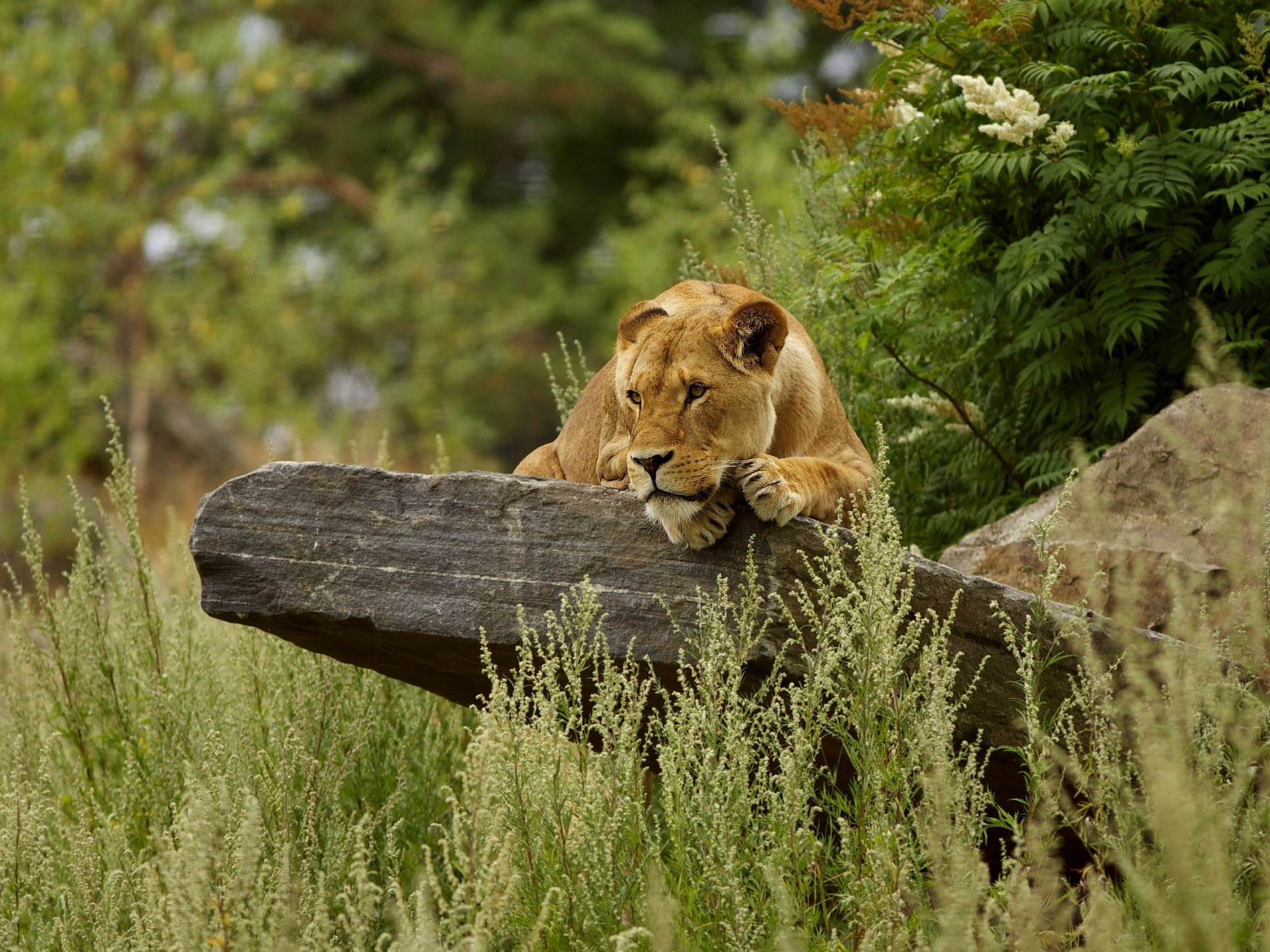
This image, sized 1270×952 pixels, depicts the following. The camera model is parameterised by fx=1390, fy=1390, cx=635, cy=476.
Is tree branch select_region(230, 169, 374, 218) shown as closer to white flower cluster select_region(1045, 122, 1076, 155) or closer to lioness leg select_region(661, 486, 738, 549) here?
white flower cluster select_region(1045, 122, 1076, 155)

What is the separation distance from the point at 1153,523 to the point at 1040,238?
50.2 inches

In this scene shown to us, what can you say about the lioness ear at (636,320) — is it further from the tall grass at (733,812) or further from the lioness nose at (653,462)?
the tall grass at (733,812)

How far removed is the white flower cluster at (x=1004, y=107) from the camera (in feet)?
18.1

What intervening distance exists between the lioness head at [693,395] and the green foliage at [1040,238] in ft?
4.56

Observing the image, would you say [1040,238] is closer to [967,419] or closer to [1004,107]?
[1004,107]

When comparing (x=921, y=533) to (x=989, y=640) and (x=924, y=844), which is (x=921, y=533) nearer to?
(x=989, y=640)

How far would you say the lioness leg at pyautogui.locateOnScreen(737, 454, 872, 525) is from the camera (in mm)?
4441

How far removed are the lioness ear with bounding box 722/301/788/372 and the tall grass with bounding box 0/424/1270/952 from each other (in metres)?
0.79

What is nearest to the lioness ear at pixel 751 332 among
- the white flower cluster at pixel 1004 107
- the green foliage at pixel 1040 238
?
the green foliage at pixel 1040 238

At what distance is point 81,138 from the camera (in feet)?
67.9

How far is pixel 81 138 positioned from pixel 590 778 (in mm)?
19426

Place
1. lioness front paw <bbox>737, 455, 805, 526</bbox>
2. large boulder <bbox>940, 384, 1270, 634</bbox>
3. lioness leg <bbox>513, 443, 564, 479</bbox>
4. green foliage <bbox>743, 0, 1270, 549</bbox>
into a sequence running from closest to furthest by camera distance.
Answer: lioness front paw <bbox>737, 455, 805, 526</bbox> → large boulder <bbox>940, 384, 1270, 634</bbox> → green foliage <bbox>743, 0, 1270, 549</bbox> → lioness leg <bbox>513, 443, 564, 479</bbox>

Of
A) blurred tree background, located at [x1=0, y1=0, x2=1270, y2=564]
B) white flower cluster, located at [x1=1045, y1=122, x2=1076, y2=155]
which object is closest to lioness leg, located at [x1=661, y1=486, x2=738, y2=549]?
blurred tree background, located at [x1=0, y1=0, x2=1270, y2=564]

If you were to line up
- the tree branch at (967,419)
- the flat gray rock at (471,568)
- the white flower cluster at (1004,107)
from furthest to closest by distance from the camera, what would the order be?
the tree branch at (967,419)
the white flower cluster at (1004,107)
the flat gray rock at (471,568)
